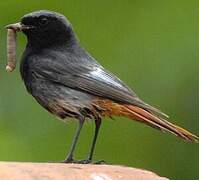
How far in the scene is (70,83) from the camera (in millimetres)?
7074

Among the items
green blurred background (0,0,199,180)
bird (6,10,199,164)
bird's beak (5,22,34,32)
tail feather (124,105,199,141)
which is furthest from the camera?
green blurred background (0,0,199,180)

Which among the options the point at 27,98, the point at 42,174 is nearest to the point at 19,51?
the point at 27,98

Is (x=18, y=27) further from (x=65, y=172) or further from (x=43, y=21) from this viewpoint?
(x=65, y=172)

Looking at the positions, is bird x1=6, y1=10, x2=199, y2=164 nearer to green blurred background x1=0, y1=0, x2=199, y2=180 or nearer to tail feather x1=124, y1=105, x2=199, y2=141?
tail feather x1=124, y1=105, x2=199, y2=141

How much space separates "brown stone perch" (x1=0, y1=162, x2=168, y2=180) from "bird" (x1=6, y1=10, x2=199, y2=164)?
1.15 meters

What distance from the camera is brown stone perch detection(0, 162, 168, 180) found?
5.10 metres

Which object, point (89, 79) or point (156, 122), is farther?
point (89, 79)

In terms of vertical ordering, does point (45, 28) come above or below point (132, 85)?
above

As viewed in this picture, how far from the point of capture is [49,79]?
7082 millimetres

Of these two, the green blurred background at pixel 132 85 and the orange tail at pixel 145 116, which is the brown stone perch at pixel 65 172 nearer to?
the orange tail at pixel 145 116

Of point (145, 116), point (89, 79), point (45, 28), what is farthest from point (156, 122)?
point (45, 28)

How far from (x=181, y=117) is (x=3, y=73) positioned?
1.44 metres

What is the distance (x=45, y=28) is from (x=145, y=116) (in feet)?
2.98

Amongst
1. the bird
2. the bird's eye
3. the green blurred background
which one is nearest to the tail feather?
the bird
